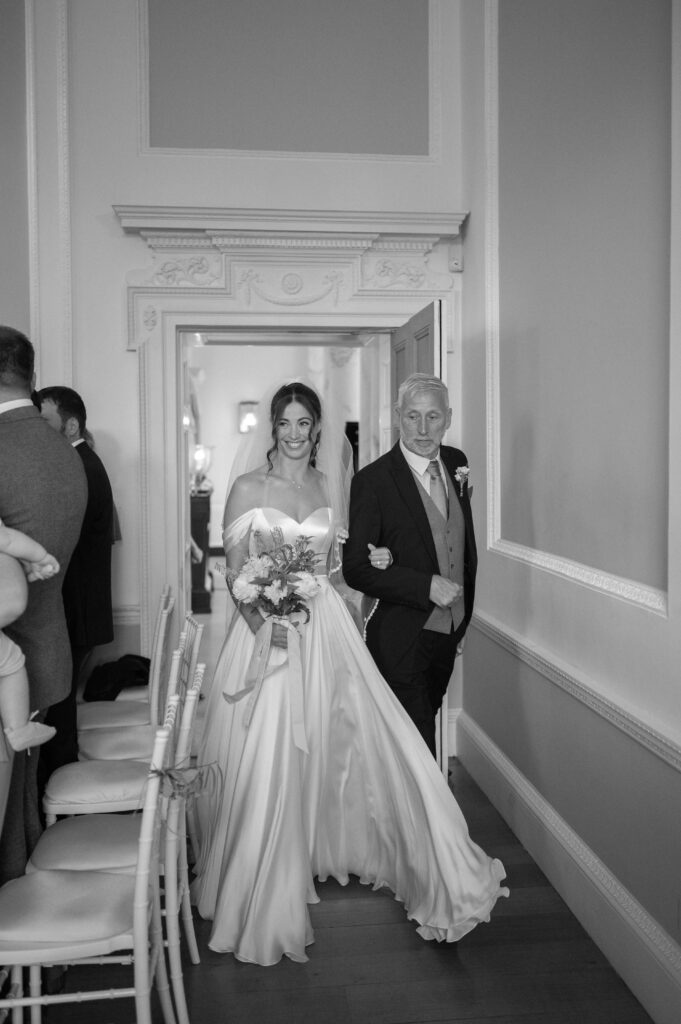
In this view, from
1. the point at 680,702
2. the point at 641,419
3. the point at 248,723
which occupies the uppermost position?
the point at 641,419

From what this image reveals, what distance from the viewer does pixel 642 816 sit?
3006 mm

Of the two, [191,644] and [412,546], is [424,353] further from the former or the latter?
[191,644]

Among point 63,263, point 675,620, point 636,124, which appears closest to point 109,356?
point 63,263

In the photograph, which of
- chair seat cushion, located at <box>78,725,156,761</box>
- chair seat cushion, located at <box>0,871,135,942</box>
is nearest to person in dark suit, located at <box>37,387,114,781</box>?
chair seat cushion, located at <box>78,725,156,761</box>

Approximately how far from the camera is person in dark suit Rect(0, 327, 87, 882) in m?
2.39

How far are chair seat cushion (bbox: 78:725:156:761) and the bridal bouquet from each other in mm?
682

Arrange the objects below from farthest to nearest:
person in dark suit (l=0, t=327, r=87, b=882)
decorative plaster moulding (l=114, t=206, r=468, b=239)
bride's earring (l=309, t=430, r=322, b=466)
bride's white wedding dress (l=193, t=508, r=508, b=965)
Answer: decorative plaster moulding (l=114, t=206, r=468, b=239) < bride's earring (l=309, t=430, r=322, b=466) < bride's white wedding dress (l=193, t=508, r=508, b=965) < person in dark suit (l=0, t=327, r=87, b=882)

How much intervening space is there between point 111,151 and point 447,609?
3.42m

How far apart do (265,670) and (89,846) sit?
3.13 feet

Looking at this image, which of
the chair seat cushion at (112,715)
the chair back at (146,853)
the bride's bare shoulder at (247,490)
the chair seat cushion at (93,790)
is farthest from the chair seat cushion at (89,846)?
the bride's bare shoulder at (247,490)

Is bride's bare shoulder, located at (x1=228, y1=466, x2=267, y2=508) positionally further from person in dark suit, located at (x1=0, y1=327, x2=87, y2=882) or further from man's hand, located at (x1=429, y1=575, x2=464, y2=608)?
person in dark suit, located at (x1=0, y1=327, x2=87, y2=882)

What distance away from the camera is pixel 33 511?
240cm

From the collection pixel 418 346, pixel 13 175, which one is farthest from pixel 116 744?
pixel 13 175

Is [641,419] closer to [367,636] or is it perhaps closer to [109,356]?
[367,636]
